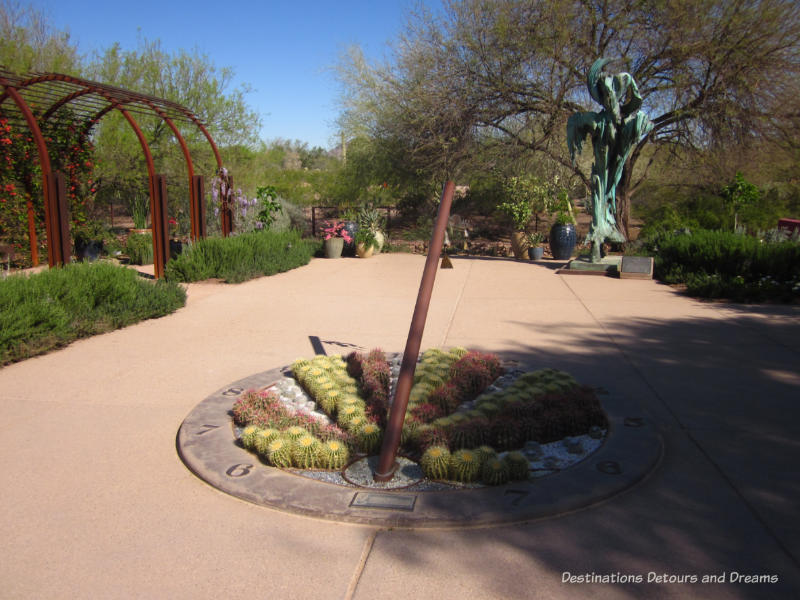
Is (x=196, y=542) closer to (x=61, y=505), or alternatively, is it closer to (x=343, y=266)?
(x=61, y=505)

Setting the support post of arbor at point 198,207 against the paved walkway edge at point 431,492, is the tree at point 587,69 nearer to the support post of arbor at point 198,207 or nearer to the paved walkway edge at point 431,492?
the support post of arbor at point 198,207

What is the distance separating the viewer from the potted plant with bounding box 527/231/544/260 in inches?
619

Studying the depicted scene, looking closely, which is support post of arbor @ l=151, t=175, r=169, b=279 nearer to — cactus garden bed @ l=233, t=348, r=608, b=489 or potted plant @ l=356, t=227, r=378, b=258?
potted plant @ l=356, t=227, r=378, b=258

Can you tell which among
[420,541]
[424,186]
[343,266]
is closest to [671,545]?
[420,541]

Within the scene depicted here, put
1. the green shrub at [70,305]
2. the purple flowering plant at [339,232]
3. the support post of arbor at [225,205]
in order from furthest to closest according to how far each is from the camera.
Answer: the purple flowering plant at [339,232]
the support post of arbor at [225,205]
the green shrub at [70,305]

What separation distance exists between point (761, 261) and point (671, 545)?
8592 mm

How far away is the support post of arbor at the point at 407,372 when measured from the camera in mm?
3422

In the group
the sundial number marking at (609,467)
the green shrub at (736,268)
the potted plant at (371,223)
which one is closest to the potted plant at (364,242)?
the potted plant at (371,223)

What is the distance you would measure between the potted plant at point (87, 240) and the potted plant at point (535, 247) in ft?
33.5

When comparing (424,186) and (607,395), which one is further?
(424,186)

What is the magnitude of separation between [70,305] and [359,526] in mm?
5240

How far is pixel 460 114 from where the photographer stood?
1656cm

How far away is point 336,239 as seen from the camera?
1546 cm

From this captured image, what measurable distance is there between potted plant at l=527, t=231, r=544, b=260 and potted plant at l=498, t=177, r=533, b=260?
0.66 feet
